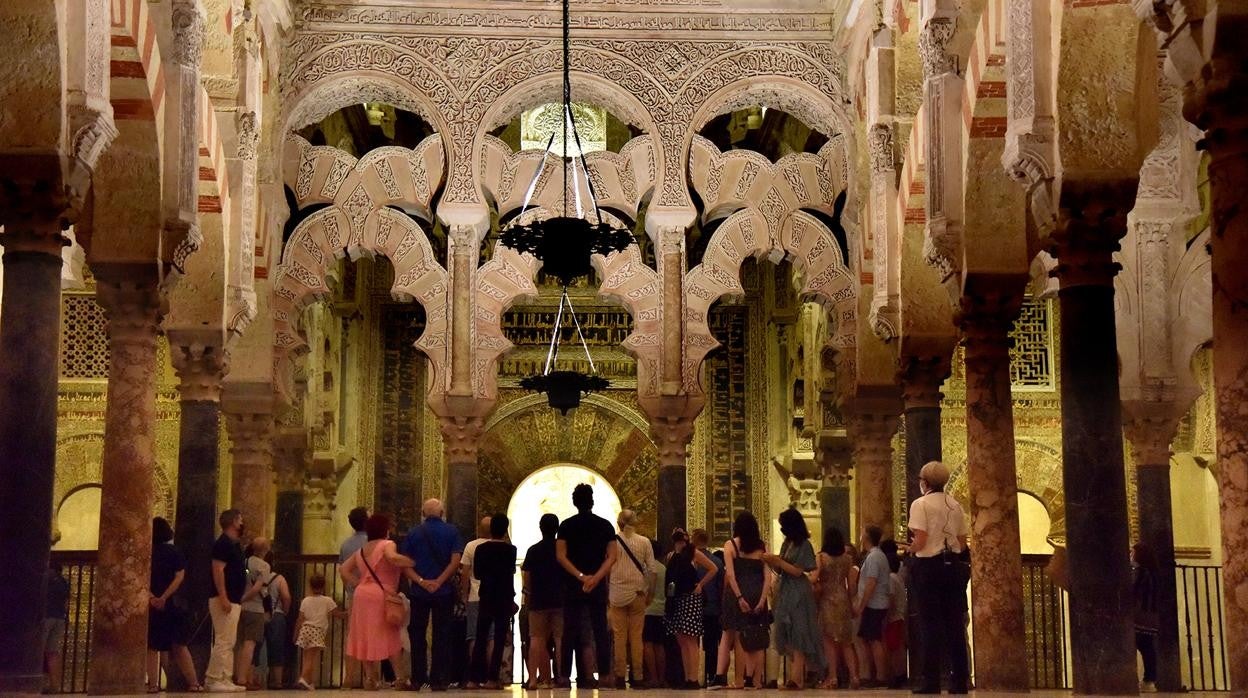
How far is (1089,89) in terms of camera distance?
8.38 metres

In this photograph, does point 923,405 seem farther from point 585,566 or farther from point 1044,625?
point 585,566

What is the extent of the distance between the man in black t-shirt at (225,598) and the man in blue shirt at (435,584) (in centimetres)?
98

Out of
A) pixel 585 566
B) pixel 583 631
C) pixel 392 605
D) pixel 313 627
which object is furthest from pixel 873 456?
pixel 392 605

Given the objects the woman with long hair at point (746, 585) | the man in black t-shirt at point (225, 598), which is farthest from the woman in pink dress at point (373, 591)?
the woman with long hair at point (746, 585)

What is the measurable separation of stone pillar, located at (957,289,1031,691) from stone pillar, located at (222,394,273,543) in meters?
5.97

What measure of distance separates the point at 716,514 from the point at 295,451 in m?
4.42

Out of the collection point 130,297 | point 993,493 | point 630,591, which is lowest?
point 630,591

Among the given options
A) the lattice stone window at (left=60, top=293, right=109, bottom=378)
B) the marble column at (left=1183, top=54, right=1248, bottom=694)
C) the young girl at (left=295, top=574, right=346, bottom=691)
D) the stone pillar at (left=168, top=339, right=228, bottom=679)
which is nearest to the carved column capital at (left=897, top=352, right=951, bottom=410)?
the young girl at (left=295, top=574, right=346, bottom=691)

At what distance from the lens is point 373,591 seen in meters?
9.47

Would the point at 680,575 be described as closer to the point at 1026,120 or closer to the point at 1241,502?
the point at 1026,120

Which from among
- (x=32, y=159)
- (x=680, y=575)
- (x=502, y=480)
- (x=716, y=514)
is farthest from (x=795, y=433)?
(x=32, y=159)

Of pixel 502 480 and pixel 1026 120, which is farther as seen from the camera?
pixel 502 480

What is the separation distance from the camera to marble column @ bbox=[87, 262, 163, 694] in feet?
30.9

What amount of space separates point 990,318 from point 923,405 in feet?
6.81
